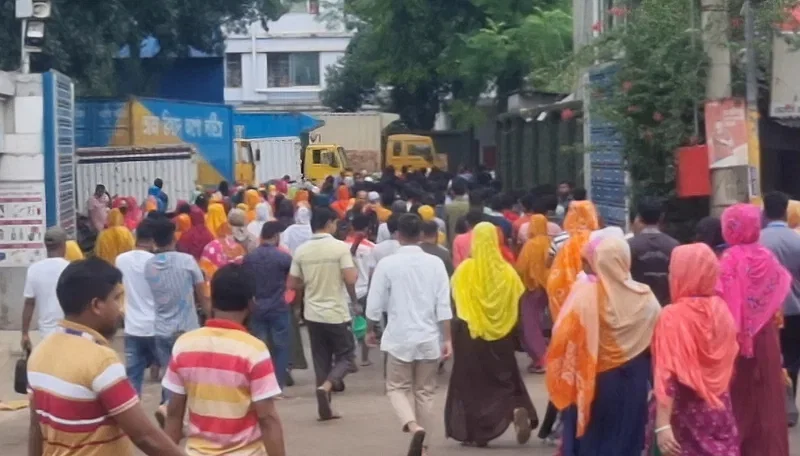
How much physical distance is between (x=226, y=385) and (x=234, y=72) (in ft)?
217

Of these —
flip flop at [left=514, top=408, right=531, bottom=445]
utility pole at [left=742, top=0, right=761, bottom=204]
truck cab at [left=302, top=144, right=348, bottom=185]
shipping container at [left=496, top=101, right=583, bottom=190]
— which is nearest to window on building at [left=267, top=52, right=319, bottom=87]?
truck cab at [left=302, top=144, right=348, bottom=185]

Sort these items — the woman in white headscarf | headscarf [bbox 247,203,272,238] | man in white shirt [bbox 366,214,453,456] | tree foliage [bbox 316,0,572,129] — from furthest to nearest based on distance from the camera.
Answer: tree foliage [bbox 316,0,572,129], headscarf [bbox 247,203,272,238], the woman in white headscarf, man in white shirt [bbox 366,214,453,456]

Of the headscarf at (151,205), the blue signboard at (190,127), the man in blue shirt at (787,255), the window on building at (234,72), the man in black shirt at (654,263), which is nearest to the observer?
the man in black shirt at (654,263)

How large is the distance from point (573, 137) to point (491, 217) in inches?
394

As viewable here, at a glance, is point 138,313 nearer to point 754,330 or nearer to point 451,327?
point 451,327

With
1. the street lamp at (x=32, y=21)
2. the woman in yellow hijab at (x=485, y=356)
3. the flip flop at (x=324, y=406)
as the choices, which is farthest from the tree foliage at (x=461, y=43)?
the woman in yellow hijab at (x=485, y=356)

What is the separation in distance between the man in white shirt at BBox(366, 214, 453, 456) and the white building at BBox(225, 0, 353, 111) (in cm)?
5986

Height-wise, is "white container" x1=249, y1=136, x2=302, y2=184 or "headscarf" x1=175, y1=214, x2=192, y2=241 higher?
"white container" x1=249, y1=136, x2=302, y2=184

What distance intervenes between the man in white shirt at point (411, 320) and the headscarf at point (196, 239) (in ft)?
17.7

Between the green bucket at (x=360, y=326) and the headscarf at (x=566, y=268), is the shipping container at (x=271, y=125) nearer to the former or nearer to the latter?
the green bucket at (x=360, y=326)

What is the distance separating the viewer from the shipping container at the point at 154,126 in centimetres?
3075

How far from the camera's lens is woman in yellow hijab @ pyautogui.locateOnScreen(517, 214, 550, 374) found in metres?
14.0

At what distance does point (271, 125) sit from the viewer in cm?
4744

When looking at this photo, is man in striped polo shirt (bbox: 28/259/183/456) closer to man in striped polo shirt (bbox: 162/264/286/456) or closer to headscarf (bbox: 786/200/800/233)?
man in striped polo shirt (bbox: 162/264/286/456)
